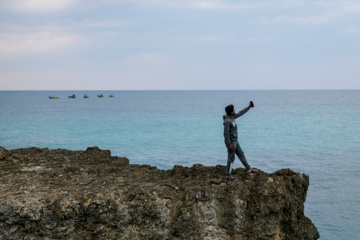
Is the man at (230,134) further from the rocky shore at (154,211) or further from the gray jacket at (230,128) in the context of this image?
the rocky shore at (154,211)

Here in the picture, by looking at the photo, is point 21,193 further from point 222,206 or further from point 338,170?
point 338,170

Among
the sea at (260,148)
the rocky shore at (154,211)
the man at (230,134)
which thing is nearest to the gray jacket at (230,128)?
the man at (230,134)

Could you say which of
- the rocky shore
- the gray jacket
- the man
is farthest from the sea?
the gray jacket


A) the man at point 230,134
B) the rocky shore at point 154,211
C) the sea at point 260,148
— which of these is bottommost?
the sea at point 260,148

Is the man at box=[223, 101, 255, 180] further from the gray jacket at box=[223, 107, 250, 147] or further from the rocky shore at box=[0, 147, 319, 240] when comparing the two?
the rocky shore at box=[0, 147, 319, 240]

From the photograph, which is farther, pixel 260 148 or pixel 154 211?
pixel 260 148

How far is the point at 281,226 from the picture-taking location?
34.8 ft

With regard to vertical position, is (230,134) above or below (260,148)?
above

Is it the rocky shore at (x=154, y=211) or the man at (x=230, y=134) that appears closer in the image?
the rocky shore at (x=154, y=211)

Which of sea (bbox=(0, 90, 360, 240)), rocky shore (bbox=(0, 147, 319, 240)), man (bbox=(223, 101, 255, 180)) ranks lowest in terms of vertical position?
sea (bbox=(0, 90, 360, 240))

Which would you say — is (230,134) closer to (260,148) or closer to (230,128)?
(230,128)

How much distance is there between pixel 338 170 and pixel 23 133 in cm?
4078

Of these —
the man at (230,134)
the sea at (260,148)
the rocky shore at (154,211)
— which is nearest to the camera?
the rocky shore at (154,211)

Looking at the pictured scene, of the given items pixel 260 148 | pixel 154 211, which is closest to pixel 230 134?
pixel 154 211
